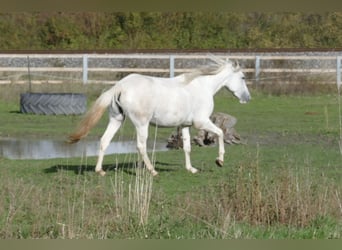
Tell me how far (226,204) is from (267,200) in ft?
1.43

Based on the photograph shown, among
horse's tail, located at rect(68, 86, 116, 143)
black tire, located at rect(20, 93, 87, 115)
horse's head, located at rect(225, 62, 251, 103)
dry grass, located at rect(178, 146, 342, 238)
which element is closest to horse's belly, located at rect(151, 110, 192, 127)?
horse's tail, located at rect(68, 86, 116, 143)

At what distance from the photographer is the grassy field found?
5.69 meters

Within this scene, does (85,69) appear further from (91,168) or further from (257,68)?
(91,168)

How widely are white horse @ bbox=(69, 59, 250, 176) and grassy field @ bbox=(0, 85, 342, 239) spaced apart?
1.62ft

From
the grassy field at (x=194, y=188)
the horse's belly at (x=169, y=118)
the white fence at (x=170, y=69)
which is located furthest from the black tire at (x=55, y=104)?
the horse's belly at (x=169, y=118)

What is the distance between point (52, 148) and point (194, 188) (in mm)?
6604

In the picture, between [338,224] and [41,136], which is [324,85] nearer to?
[41,136]

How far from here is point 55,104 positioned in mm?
21938

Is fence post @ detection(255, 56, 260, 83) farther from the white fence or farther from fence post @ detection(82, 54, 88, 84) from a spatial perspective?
fence post @ detection(82, 54, 88, 84)

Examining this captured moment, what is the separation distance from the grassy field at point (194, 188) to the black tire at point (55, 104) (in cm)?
38

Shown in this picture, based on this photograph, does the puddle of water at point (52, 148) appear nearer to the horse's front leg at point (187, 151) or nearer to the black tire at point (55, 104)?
the horse's front leg at point (187, 151)

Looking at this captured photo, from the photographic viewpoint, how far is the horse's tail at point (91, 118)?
35.9 ft

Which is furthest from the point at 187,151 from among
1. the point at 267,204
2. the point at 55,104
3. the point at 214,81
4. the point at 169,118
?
the point at 55,104

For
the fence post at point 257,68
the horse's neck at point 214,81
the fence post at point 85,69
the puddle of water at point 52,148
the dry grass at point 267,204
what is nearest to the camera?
the dry grass at point 267,204
